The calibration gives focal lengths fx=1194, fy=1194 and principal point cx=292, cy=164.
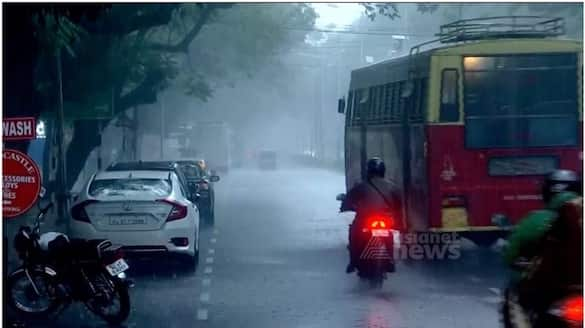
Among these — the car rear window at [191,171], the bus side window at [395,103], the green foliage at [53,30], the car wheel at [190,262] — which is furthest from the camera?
the car rear window at [191,171]

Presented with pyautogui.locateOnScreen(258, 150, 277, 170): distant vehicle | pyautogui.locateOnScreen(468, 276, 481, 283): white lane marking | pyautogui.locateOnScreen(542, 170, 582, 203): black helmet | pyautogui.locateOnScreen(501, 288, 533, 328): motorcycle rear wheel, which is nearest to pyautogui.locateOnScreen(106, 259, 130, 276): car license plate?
pyautogui.locateOnScreen(501, 288, 533, 328): motorcycle rear wheel

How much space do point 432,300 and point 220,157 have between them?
45.8 m

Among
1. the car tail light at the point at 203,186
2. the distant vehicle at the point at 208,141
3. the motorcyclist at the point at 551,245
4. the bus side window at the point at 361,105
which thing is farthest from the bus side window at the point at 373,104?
the distant vehicle at the point at 208,141

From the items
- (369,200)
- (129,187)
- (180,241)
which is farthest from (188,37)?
(369,200)

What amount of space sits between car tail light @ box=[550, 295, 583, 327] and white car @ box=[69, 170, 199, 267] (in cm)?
892

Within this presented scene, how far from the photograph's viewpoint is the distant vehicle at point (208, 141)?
55531 millimetres

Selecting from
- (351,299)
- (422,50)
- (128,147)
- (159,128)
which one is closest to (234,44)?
(128,147)

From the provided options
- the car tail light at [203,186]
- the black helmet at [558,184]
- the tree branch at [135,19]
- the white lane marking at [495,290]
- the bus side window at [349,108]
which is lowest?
the white lane marking at [495,290]

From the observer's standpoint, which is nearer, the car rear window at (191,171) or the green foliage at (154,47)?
the green foliage at (154,47)

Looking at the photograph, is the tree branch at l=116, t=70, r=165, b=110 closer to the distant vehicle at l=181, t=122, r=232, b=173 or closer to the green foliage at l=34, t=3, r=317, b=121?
the green foliage at l=34, t=3, r=317, b=121

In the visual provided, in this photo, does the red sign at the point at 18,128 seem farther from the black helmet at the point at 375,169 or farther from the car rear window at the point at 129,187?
the black helmet at the point at 375,169

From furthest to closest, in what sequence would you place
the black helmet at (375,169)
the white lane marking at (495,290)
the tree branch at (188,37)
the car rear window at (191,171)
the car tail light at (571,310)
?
1. the tree branch at (188,37)
2. the car rear window at (191,171)
3. the white lane marking at (495,290)
4. the black helmet at (375,169)
5. the car tail light at (571,310)

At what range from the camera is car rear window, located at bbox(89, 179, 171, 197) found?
15.7m

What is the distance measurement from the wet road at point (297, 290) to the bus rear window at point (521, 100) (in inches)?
72.9
